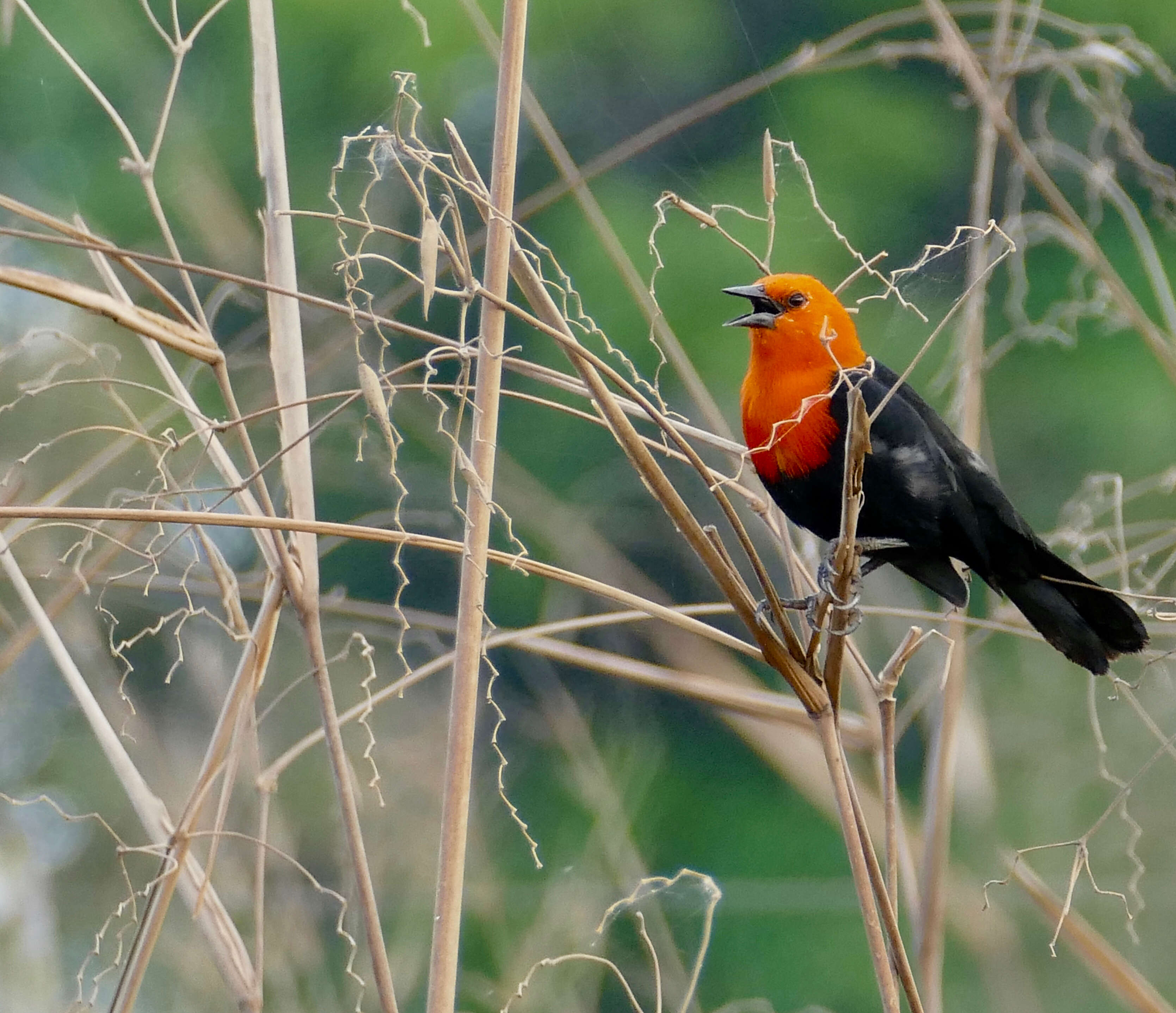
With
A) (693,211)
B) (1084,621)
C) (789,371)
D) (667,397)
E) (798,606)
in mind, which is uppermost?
(693,211)

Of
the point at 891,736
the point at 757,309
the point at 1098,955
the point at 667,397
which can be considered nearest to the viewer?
the point at 891,736

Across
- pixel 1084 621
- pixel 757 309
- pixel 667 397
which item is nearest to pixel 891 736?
pixel 1084 621

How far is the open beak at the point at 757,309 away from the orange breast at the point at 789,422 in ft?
0.19

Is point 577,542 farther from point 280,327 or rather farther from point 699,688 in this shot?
point 280,327

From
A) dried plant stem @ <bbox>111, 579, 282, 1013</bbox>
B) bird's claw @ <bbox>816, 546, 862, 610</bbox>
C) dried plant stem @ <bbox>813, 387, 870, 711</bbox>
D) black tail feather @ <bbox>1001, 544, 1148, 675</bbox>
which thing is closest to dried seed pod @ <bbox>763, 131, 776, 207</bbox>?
dried plant stem @ <bbox>813, 387, 870, 711</bbox>

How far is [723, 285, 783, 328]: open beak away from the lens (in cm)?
169

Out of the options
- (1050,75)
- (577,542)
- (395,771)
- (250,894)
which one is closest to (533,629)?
(1050,75)

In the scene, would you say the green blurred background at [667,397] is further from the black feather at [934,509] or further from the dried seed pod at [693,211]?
the dried seed pod at [693,211]

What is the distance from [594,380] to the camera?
895 mm

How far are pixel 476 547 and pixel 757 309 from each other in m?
0.96

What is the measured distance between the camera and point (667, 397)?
4.14 m

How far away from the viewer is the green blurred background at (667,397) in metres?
4.68

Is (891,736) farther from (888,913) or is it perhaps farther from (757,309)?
(757,309)

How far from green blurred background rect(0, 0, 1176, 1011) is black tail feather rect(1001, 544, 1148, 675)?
268 cm
